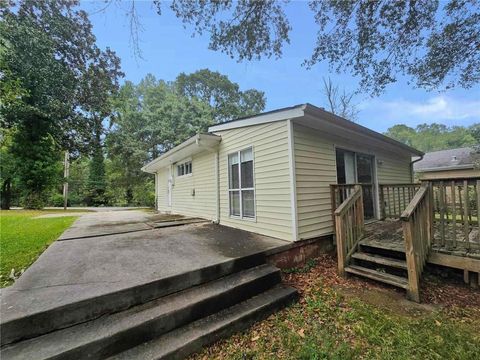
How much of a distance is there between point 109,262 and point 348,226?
403cm

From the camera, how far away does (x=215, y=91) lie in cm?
2447

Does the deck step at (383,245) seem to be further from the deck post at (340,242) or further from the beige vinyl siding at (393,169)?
the beige vinyl siding at (393,169)

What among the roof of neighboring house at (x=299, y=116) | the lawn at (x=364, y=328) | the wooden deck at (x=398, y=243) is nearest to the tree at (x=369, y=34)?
the roof of neighboring house at (x=299, y=116)

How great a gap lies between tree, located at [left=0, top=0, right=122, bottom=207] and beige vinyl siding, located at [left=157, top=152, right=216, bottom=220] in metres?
7.40

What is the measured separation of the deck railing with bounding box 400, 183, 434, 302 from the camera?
304 cm

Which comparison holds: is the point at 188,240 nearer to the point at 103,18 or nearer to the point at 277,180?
the point at 277,180

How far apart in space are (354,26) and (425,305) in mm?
5826

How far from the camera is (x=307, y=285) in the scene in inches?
141

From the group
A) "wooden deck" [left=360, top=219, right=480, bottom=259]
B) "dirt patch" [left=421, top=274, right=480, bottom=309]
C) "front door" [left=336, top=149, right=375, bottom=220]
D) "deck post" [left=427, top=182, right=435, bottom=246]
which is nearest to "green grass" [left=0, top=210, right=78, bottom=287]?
"wooden deck" [left=360, top=219, right=480, bottom=259]

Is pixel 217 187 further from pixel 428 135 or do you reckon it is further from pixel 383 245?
pixel 428 135

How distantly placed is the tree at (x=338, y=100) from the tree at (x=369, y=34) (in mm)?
12890

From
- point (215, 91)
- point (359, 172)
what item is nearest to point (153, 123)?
point (215, 91)

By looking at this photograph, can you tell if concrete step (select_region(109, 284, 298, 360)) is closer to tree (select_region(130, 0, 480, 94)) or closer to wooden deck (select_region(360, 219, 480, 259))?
wooden deck (select_region(360, 219, 480, 259))

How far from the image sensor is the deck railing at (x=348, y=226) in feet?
12.7
